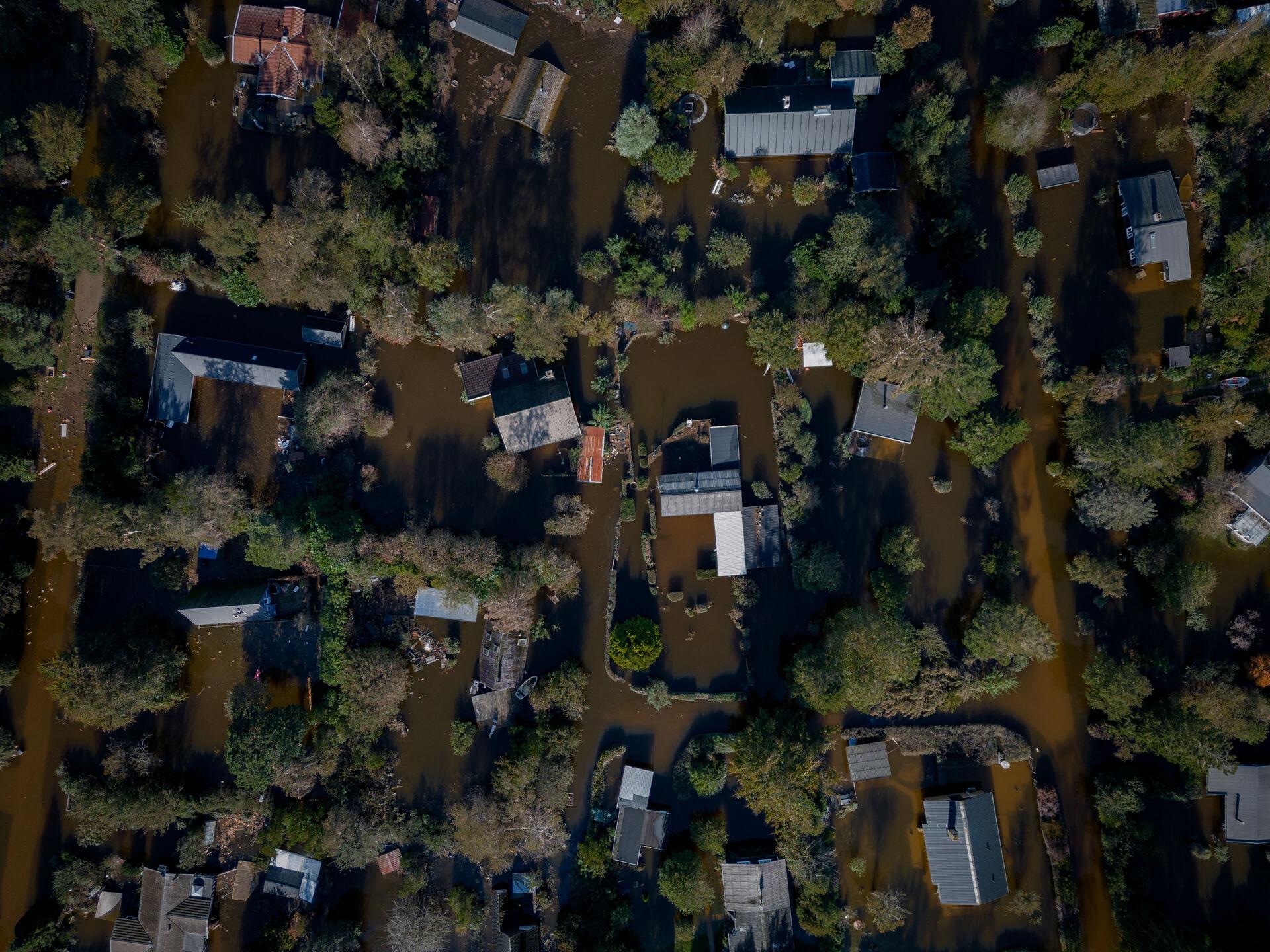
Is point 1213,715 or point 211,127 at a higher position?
point 211,127

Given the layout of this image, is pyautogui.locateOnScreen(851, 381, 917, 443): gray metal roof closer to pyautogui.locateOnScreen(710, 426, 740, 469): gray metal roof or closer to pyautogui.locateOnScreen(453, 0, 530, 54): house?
pyautogui.locateOnScreen(710, 426, 740, 469): gray metal roof

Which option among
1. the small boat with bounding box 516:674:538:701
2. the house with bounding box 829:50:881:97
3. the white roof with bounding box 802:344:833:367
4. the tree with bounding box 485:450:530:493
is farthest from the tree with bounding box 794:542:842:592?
the house with bounding box 829:50:881:97

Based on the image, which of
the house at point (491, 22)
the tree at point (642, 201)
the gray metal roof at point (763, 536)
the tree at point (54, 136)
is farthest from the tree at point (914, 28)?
the tree at point (54, 136)

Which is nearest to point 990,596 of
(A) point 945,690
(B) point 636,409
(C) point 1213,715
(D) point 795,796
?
(A) point 945,690

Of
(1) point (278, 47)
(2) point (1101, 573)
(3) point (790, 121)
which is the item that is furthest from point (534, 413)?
(2) point (1101, 573)

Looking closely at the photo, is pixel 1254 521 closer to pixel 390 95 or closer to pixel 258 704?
pixel 390 95

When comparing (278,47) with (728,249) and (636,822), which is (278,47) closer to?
(728,249)
